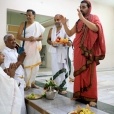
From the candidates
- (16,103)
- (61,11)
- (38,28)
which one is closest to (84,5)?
(38,28)

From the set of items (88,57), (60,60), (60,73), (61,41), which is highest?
(61,41)

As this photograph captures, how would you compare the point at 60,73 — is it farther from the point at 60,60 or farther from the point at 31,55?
the point at 31,55

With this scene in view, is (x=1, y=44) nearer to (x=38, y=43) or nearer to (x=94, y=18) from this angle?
(x=38, y=43)

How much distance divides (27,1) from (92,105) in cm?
403

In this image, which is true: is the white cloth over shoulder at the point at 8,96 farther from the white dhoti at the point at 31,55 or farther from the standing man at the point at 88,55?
the white dhoti at the point at 31,55

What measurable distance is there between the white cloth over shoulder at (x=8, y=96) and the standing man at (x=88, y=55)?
1030mm

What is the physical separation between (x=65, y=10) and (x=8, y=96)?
15.6ft

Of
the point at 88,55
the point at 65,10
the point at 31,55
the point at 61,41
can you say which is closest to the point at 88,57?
the point at 88,55

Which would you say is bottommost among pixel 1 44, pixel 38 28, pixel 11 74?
pixel 11 74

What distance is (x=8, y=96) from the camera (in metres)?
1.64

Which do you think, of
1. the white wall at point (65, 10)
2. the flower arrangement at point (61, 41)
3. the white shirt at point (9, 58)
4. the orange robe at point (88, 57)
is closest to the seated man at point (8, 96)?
the white shirt at point (9, 58)

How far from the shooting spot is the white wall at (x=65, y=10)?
4709 mm

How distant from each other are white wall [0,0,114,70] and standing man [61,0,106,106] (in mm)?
3010

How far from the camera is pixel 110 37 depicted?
751 centimetres
